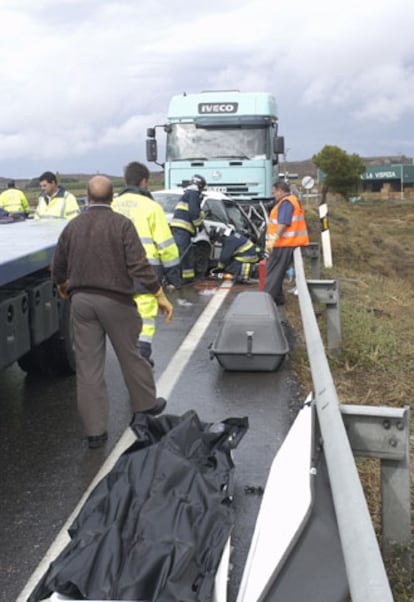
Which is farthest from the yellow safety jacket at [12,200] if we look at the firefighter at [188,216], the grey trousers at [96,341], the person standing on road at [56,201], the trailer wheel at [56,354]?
the grey trousers at [96,341]

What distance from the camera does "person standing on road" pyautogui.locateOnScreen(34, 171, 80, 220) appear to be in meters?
10.0

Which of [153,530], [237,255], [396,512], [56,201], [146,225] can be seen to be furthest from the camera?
[237,255]

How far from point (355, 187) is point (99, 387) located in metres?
79.7

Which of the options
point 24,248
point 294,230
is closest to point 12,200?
point 294,230

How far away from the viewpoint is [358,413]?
322cm

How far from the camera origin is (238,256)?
13.7 metres

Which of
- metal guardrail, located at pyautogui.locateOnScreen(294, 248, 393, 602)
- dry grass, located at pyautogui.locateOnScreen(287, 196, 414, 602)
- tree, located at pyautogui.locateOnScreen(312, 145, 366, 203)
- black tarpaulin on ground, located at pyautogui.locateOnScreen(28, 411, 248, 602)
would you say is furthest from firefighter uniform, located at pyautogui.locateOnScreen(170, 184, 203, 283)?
tree, located at pyautogui.locateOnScreen(312, 145, 366, 203)

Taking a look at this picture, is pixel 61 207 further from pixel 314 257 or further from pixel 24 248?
pixel 24 248

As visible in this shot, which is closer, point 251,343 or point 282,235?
point 251,343

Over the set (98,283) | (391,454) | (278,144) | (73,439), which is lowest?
(73,439)

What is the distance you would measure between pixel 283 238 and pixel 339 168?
70628 mm

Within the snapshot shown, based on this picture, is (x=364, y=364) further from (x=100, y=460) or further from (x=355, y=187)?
(x=355, y=187)

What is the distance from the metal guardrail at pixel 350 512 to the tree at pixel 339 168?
252ft

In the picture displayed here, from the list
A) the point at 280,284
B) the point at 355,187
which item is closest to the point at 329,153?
Answer: the point at 355,187
